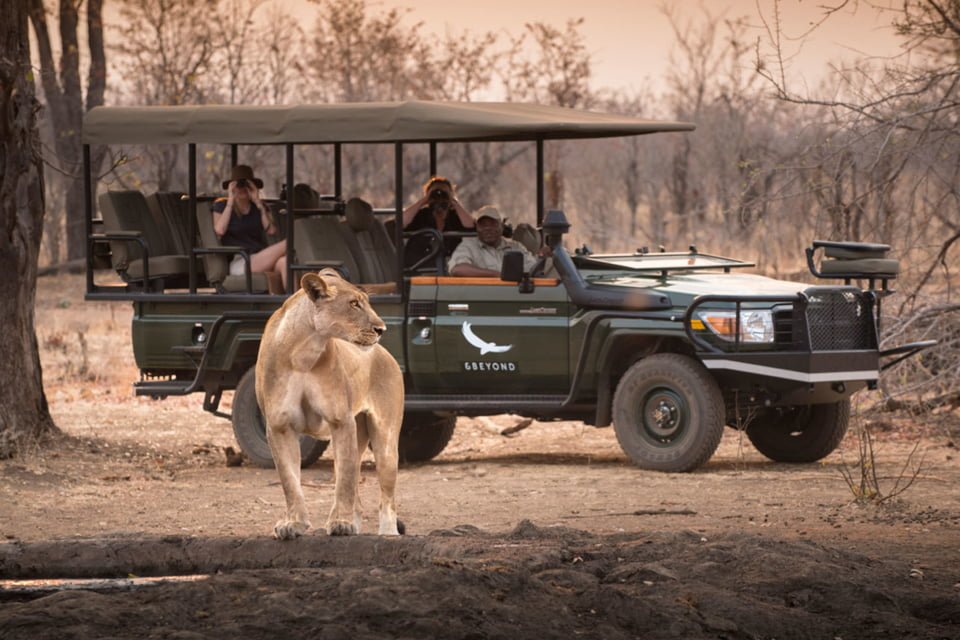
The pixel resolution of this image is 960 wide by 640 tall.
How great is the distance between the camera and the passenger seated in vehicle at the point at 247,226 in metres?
11.5

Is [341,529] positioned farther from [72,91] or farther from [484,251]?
[72,91]

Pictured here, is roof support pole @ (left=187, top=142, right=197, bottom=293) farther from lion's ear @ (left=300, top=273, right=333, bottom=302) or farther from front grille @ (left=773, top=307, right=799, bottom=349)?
lion's ear @ (left=300, top=273, right=333, bottom=302)

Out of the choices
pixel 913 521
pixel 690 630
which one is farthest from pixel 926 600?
pixel 913 521

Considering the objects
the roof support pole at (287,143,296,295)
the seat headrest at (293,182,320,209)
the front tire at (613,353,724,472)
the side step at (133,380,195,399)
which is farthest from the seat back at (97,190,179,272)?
the front tire at (613,353,724,472)

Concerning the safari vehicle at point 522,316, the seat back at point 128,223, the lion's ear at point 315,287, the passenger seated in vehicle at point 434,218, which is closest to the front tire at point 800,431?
the safari vehicle at point 522,316

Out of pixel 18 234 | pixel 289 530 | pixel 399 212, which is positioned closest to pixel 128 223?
pixel 18 234

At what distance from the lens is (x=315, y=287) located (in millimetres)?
7062

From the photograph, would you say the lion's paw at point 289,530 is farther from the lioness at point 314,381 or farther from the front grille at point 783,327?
the front grille at point 783,327

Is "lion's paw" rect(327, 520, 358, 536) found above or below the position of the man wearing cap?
below

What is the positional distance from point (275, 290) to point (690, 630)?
251 inches

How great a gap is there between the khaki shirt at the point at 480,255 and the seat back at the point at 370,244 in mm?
448

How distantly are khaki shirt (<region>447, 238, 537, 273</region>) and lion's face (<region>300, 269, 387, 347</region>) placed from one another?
163 inches

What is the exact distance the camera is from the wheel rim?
10.6 m

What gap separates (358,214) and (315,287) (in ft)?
13.9
